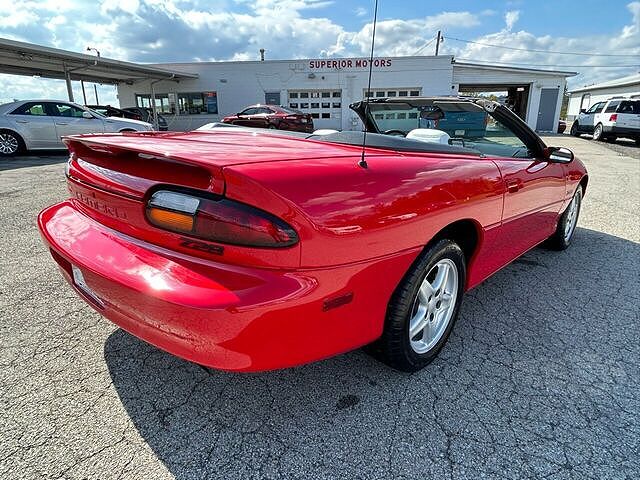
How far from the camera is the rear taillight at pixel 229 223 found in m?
1.38

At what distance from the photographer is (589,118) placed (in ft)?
67.7

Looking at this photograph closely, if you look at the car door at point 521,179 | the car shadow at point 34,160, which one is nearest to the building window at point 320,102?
the car shadow at point 34,160

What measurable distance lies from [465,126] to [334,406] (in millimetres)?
2400

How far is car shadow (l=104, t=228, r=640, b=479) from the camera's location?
1.60 meters

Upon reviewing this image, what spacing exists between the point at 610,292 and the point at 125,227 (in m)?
3.40

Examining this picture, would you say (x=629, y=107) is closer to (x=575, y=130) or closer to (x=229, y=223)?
(x=575, y=130)

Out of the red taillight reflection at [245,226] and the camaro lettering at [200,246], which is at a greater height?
the red taillight reflection at [245,226]

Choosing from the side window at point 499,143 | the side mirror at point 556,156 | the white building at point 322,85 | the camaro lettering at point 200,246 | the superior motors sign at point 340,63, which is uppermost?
the superior motors sign at point 340,63

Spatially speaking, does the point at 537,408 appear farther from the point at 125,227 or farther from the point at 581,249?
the point at 581,249

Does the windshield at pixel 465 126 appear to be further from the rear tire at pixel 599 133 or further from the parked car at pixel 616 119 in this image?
the rear tire at pixel 599 133

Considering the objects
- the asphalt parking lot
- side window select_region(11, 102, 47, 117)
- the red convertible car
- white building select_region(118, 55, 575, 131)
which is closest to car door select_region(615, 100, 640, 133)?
white building select_region(118, 55, 575, 131)

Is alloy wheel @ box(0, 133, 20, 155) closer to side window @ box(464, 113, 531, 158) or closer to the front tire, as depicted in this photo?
side window @ box(464, 113, 531, 158)

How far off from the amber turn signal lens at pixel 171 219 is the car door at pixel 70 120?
461 inches

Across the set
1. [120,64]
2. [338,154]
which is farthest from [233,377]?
[120,64]
